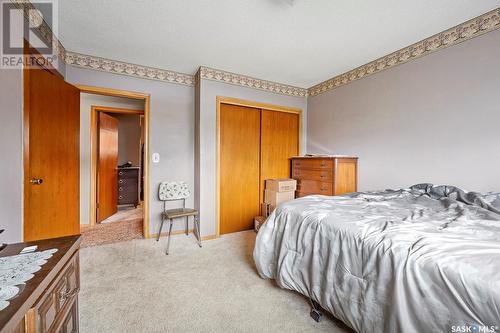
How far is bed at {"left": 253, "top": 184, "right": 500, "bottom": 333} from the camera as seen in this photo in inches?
32.7

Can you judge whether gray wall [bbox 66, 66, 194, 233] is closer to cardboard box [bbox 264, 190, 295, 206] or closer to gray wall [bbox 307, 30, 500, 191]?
cardboard box [bbox 264, 190, 295, 206]

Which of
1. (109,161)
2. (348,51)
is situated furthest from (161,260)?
(348,51)

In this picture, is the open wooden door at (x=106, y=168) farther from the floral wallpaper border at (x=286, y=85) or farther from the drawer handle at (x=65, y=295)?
the drawer handle at (x=65, y=295)

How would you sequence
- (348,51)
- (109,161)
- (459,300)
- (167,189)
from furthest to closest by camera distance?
(109,161)
(167,189)
(348,51)
(459,300)

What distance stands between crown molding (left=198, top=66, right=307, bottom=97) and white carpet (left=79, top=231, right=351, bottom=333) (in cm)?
242

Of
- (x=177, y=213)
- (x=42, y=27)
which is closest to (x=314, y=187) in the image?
(x=177, y=213)

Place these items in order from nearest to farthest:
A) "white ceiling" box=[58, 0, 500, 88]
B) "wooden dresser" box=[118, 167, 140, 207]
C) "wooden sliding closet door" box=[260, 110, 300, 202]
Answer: "white ceiling" box=[58, 0, 500, 88]
"wooden sliding closet door" box=[260, 110, 300, 202]
"wooden dresser" box=[118, 167, 140, 207]

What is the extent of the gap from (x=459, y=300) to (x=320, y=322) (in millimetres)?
952

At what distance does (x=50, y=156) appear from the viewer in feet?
6.74

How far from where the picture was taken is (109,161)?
13.8ft

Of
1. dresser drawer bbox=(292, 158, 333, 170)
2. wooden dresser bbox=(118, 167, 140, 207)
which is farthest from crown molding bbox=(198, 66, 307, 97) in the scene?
wooden dresser bbox=(118, 167, 140, 207)

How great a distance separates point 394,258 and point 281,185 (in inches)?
89.8

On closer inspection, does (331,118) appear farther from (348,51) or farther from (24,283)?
(24,283)

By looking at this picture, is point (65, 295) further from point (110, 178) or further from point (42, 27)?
point (110, 178)
